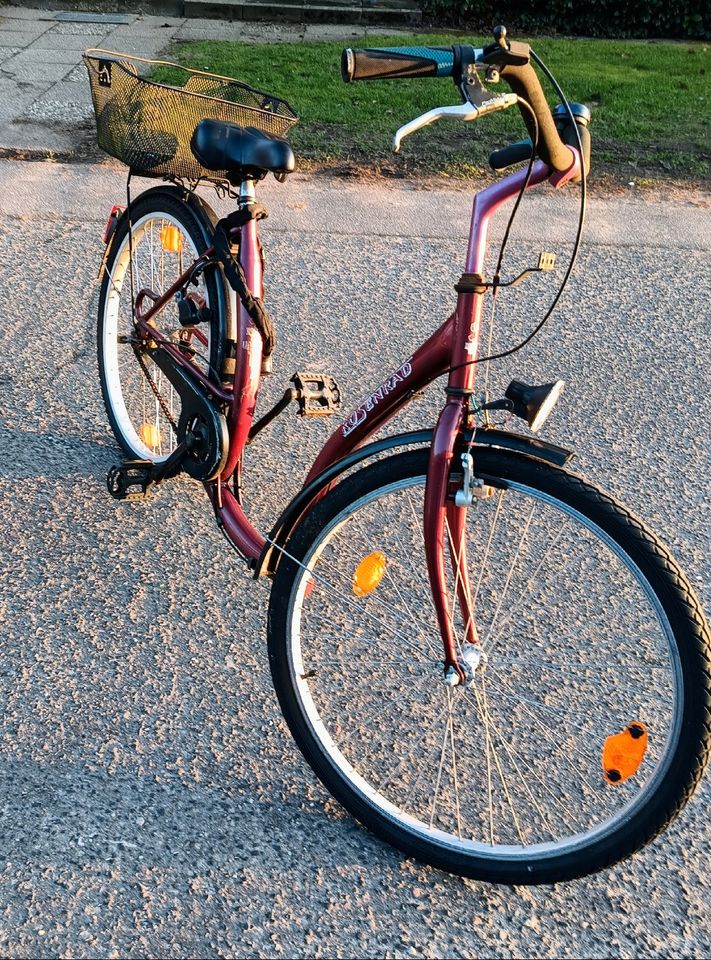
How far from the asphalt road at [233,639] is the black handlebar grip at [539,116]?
1545mm

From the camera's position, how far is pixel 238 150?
262cm

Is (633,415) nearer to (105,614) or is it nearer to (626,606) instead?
(626,606)

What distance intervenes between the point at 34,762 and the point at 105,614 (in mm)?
576

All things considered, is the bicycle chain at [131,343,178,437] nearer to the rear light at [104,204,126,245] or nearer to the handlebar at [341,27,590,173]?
the rear light at [104,204,126,245]

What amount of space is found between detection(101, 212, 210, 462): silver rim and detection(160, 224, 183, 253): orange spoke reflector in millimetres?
83

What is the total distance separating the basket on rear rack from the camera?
2.75m

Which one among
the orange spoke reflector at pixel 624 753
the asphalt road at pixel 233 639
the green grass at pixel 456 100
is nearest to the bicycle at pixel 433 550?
the orange spoke reflector at pixel 624 753

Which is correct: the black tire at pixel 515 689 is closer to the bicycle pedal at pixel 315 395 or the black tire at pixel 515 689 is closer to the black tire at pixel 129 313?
the bicycle pedal at pixel 315 395

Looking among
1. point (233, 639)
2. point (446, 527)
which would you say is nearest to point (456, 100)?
point (233, 639)

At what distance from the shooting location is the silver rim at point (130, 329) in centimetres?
340

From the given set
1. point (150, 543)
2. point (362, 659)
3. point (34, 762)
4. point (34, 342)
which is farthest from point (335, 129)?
point (34, 762)

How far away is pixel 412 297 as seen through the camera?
16.1ft

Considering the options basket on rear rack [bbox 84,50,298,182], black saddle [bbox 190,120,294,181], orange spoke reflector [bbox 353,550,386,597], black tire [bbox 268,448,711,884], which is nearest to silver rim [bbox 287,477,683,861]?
black tire [bbox 268,448,711,884]

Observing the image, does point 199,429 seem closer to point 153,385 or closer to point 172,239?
point 153,385
